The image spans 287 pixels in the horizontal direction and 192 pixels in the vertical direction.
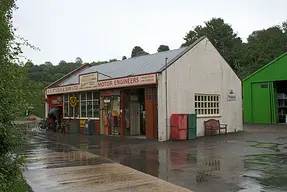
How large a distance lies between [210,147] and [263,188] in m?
7.06

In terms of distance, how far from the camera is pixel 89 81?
70.3 feet

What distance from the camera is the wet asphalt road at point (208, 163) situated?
7.50 m

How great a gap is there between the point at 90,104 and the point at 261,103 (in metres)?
16.0

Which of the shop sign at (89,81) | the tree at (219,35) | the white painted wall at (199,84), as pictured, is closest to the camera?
the white painted wall at (199,84)

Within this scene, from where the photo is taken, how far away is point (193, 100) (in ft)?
60.8

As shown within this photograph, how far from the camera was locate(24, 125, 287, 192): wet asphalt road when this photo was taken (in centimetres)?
750

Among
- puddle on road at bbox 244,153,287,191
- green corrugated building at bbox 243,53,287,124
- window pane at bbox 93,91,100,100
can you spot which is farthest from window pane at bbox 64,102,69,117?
puddle on road at bbox 244,153,287,191

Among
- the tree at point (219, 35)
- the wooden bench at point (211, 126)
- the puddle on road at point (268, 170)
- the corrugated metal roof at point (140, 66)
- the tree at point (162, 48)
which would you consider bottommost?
the puddle on road at point (268, 170)

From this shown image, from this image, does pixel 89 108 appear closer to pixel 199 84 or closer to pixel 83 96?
pixel 83 96

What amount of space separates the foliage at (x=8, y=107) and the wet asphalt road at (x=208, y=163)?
386 centimetres

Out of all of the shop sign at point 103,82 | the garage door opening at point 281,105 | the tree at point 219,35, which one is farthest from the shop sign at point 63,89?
the tree at point 219,35

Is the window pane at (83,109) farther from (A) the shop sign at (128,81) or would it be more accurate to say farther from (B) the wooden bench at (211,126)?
(B) the wooden bench at (211,126)

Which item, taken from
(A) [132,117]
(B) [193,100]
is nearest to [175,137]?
(B) [193,100]

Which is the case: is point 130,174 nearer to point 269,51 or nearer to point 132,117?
point 132,117
